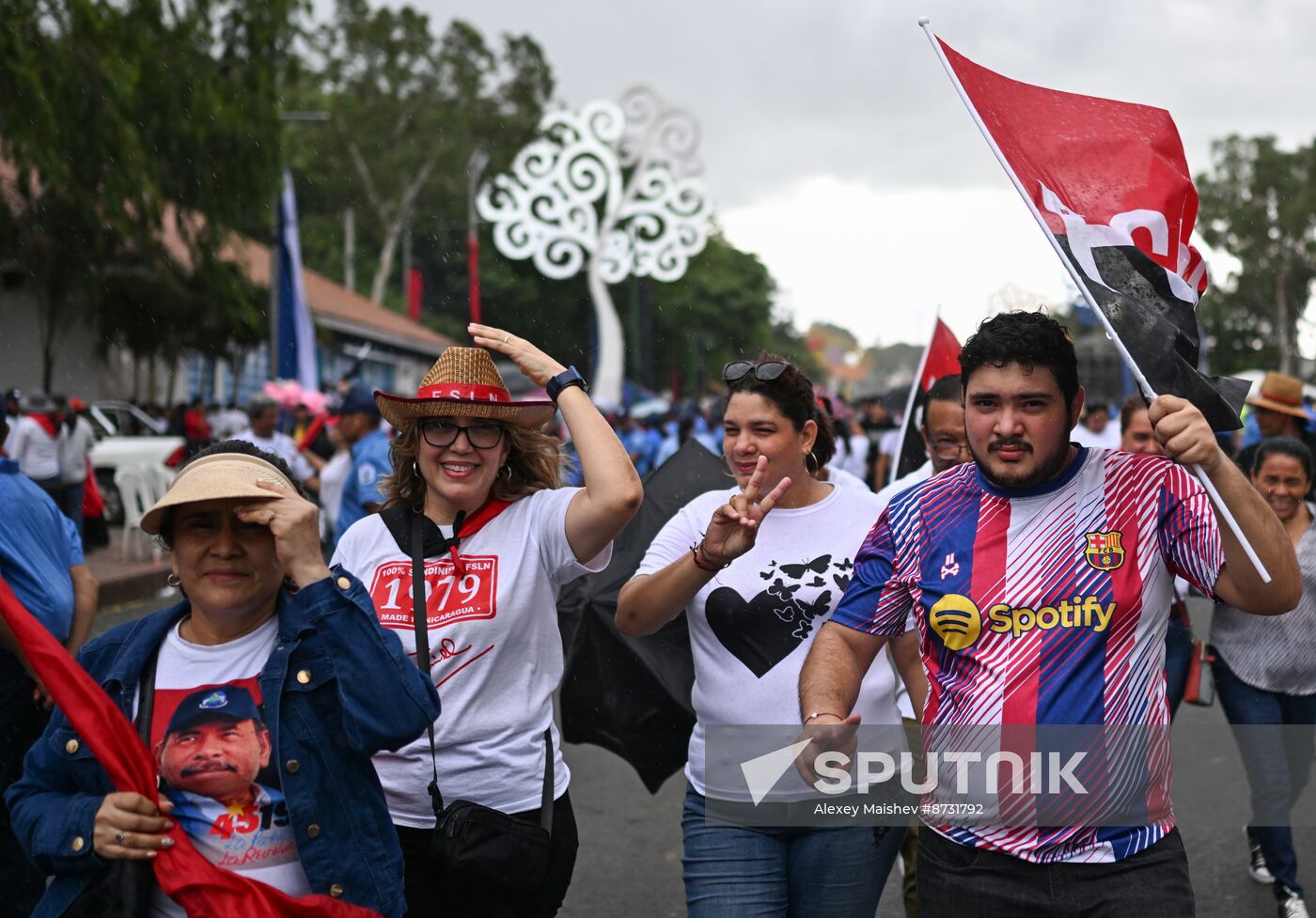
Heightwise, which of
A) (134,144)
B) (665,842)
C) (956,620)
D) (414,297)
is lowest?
(665,842)

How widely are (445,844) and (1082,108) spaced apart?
2.24m

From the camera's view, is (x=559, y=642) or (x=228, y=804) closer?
(x=228, y=804)

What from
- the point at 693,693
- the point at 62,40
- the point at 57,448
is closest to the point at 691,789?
the point at 693,693

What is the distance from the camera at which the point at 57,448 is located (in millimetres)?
13891

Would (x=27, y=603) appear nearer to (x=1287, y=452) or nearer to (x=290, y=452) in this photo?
(x=1287, y=452)

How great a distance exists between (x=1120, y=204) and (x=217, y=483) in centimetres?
201

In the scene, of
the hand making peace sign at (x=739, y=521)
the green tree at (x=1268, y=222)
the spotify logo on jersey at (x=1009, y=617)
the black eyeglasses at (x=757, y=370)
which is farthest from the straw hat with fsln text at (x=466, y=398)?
the green tree at (x=1268, y=222)

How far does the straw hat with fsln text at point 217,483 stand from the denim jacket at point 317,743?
0.71 ft

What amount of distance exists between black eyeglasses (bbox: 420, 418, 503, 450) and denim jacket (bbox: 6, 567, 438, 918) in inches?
35.7

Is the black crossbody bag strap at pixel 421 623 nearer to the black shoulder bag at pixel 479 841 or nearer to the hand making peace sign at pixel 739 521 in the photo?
the black shoulder bag at pixel 479 841

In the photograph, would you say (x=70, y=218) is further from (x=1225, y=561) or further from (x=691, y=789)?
(x=1225, y=561)

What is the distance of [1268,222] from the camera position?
201 ft

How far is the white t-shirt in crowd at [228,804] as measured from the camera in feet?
8.78

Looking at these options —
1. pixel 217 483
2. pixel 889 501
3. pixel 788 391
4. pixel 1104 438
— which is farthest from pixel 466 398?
pixel 1104 438
